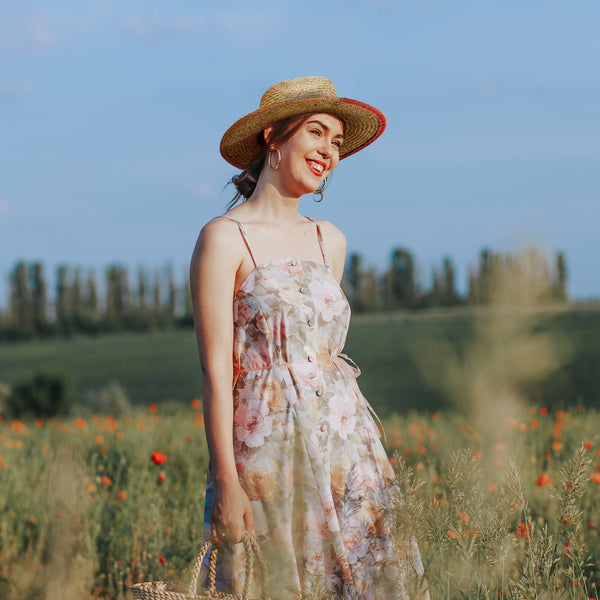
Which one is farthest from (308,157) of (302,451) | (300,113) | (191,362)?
(191,362)

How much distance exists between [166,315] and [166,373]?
15169 millimetres

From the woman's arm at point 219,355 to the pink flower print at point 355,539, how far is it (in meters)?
0.29

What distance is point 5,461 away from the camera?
16.1ft

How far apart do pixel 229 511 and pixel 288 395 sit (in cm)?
38

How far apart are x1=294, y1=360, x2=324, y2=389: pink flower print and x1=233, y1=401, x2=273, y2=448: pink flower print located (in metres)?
0.14

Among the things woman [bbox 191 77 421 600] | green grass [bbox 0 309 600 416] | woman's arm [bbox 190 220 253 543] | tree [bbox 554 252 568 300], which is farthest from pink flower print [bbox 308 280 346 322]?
green grass [bbox 0 309 600 416]

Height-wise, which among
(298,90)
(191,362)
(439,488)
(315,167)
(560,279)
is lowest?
(191,362)

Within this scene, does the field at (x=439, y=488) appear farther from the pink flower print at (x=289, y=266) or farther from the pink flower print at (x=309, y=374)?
the pink flower print at (x=289, y=266)

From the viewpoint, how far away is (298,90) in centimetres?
241

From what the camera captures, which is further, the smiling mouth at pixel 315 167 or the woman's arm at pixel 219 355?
the smiling mouth at pixel 315 167

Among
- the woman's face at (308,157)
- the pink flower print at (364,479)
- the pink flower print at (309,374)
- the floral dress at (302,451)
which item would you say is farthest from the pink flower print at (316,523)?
the woman's face at (308,157)

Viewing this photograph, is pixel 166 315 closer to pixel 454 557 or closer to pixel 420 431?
pixel 420 431

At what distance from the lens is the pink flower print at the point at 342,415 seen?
217 centimetres

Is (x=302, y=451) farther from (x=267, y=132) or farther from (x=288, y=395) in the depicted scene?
(x=267, y=132)
